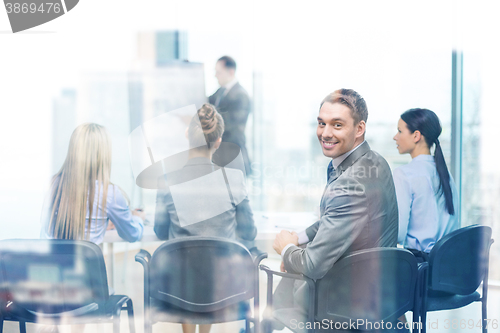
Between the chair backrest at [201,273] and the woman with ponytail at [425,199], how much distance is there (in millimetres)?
813

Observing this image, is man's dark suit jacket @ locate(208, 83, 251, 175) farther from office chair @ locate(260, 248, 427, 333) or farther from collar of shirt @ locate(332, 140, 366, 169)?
office chair @ locate(260, 248, 427, 333)

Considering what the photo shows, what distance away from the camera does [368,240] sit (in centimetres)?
112

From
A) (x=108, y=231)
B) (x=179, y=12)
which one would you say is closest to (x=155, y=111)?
(x=179, y=12)

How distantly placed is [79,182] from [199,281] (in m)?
0.69

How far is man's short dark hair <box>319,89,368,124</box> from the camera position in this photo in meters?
1.28

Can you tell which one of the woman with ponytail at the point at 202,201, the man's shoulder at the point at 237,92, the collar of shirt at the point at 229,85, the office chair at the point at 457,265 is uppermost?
the collar of shirt at the point at 229,85

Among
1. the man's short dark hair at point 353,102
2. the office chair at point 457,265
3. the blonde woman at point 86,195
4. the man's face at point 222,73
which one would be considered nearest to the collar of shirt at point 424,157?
the office chair at point 457,265

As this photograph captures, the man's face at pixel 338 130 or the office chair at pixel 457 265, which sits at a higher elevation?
the man's face at pixel 338 130

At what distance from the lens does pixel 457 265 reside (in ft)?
4.71

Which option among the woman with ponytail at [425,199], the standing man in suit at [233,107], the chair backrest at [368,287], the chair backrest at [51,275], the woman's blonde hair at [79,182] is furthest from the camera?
the standing man in suit at [233,107]

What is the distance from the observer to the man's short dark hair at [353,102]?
50.4 inches

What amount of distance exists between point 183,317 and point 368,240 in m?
0.74

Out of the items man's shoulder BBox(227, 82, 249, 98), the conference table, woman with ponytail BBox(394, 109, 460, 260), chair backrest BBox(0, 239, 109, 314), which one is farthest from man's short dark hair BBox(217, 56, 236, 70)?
chair backrest BBox(0, 239, 109, 314)

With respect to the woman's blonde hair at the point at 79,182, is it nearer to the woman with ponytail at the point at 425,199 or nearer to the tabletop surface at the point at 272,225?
the tabletop surface at the point at 272,225
